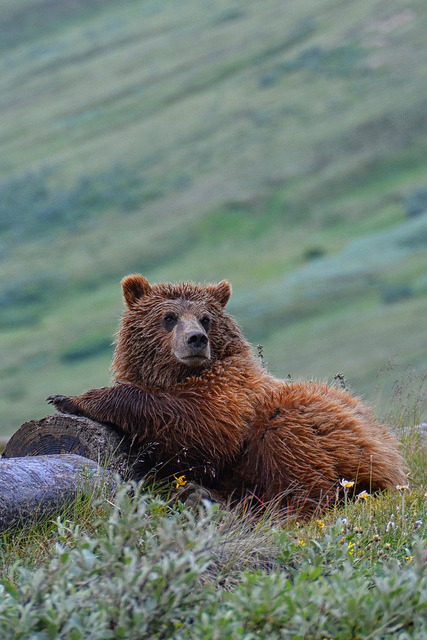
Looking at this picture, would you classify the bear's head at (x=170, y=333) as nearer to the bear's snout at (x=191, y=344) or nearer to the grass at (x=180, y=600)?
the bear's snout at (x=191, y=344)

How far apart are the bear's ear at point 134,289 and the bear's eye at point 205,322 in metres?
0.49

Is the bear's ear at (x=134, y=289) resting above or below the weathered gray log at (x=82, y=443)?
above

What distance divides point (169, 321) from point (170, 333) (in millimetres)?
96

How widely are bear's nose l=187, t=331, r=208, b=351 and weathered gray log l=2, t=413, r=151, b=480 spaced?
66cm

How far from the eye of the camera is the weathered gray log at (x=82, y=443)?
5.10 m

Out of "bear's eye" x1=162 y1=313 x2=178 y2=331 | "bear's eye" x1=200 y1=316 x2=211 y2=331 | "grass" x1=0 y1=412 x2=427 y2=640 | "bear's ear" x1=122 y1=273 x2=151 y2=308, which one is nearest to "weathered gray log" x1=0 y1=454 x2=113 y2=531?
"grass" x1=0 y1=412 x2=427 y2=640

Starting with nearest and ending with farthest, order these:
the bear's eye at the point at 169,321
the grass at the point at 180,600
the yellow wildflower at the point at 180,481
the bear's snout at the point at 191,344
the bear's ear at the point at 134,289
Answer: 1. the grass at the point at 180,600
2. the yellow wildflower at the point at 180,481
3. the bear's snout at the point at 191,344
4. the bear's eye at the point at 169,321
5. the bear's ear at the point at 134,289

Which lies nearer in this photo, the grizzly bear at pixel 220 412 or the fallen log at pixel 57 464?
the fallen log at pixel 57 464

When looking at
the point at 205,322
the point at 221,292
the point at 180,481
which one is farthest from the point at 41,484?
the point at 221,292

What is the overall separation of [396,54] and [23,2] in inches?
1751

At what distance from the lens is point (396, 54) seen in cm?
7244

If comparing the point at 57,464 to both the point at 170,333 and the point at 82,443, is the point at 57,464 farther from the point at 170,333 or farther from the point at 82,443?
the point at 170,333

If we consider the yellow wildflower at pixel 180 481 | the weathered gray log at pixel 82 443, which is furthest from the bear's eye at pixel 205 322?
the yellow wildflower at pixel 180 481

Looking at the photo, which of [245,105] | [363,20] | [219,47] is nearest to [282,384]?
[245,105]
